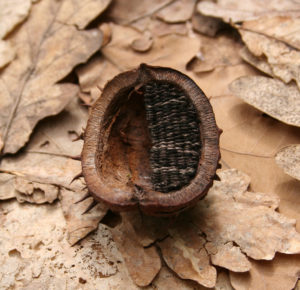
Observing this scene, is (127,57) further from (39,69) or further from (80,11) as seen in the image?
(39,69)

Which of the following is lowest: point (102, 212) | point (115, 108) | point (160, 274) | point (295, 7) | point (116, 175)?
point (160, 274)

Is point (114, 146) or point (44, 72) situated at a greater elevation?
point (44, 72)

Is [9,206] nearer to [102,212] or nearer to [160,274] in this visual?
[102,212]

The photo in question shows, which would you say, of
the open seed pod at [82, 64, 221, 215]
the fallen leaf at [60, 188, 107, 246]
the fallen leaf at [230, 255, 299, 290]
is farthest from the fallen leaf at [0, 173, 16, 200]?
the fallen leaf at [230, 255, 299, 290]

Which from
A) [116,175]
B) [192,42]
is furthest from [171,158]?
[192,42]

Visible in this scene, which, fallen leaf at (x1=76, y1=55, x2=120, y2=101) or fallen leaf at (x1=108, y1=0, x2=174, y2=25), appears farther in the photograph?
fallen leaf at (x1=108, y1=0, x2=174, y2=25)

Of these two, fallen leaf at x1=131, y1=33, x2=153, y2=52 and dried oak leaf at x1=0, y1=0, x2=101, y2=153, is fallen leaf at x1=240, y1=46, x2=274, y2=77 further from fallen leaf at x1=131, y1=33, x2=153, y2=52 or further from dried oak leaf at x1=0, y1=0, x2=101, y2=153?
dried oak leaf at x1=0, y1=0, x2=101, y2=153
